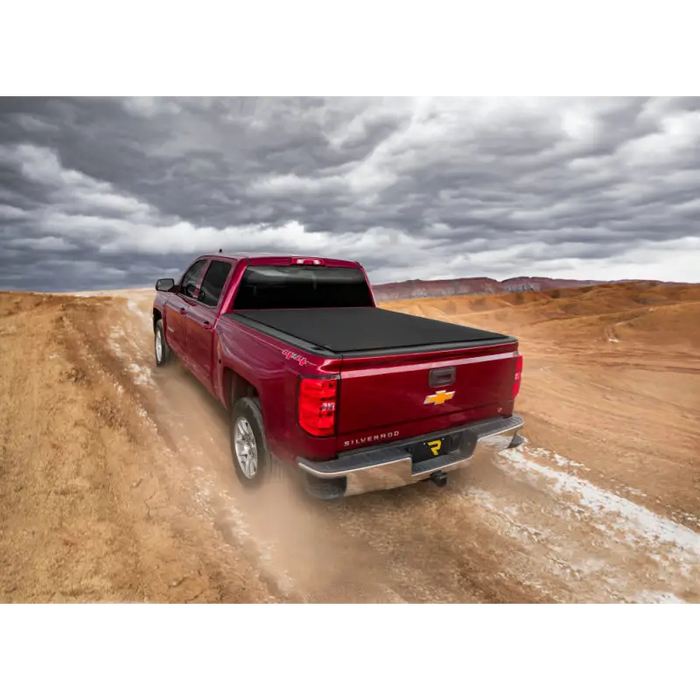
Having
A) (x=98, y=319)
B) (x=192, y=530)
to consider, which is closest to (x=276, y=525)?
(x=192, y=530)

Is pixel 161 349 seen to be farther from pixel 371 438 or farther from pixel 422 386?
pixel 422 386

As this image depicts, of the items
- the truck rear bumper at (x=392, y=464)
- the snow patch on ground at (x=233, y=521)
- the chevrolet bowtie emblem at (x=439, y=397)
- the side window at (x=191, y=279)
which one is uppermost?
the side window at (x=191, y=279)

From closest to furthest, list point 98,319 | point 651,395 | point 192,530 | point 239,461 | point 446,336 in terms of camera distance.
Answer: point 192,530
point 446,336
point 239,461
point 651,395
point 98,319

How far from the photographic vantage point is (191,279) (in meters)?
6.02

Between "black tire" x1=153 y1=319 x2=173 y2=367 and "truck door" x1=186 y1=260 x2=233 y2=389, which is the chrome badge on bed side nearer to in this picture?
"truck door" x1=186 y1=260 x2=233 y2=389

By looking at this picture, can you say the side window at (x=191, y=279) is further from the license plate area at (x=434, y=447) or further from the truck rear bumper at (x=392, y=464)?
the license plate area at (x=434, y=447)

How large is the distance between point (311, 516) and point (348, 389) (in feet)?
4.58

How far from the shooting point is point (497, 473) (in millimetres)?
4395

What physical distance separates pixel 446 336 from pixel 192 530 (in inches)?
100

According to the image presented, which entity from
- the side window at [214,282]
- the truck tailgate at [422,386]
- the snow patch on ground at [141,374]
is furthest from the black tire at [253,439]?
the snow patch on ground at [141,374]

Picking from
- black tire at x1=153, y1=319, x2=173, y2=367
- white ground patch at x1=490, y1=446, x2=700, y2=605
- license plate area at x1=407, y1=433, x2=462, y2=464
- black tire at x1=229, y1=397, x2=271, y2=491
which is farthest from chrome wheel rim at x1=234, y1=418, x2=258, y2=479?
black tire at x1=153, y1=319, x2=173, y2=367

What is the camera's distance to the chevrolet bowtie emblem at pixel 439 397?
126 inches

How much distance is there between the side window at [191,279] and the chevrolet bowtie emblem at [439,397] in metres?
3.74
